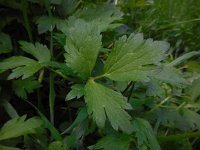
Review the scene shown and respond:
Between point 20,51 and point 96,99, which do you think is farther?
point 20,51

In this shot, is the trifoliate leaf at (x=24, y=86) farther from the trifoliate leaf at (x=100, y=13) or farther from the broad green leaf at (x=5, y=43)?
the trifoliate leaf at (x=100, y=13)

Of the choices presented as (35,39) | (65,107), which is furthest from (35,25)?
(65,107)

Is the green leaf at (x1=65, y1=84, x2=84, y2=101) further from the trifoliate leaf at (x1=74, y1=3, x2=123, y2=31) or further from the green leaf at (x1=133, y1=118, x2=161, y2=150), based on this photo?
the trifoliate leaf at (x1=74, y1=3, x2=123, y2=31)

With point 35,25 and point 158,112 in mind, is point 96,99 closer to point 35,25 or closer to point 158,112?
point 158,112

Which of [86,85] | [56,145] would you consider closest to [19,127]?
[56,145]

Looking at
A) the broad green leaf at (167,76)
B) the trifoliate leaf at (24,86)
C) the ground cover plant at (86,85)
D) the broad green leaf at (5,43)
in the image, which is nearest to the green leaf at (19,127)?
the ground cover plant at (86,85)
